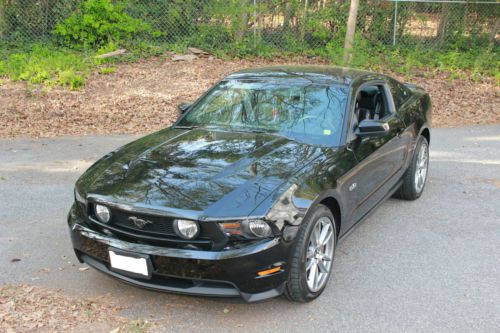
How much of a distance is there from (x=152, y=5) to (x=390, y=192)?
10.4 metres

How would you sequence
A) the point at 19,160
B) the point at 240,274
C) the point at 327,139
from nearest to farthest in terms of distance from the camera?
1. the point at 240,274
2. the point at 327,139
3. the point at 19,160

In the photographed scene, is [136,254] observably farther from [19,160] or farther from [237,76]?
[19,160]

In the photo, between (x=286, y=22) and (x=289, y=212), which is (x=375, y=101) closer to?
(x=289, y=212)

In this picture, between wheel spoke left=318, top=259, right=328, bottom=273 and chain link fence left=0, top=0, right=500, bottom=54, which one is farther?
chain link fence left=0, top=0, right=500, bottom=54

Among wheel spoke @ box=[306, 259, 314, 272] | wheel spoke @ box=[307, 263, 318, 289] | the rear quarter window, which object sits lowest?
wheel spoke @ box=[307, 263, 318, 289]

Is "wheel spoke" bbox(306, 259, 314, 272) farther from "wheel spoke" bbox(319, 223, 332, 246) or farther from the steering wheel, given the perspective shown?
the steering wheel

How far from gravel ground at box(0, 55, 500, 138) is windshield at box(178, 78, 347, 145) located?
13.6ft

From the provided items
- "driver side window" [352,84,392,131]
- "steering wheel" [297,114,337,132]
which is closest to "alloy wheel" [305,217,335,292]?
"steering wheel" [297,114,337,132]

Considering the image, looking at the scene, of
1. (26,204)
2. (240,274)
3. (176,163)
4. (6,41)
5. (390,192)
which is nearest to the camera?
(240,274)

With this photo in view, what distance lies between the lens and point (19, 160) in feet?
24.1

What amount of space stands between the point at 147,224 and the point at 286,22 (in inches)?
453

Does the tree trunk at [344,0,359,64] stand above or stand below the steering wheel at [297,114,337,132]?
above

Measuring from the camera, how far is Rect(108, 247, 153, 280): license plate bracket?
342cm

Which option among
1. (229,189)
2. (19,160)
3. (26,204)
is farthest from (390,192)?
(19,160)
